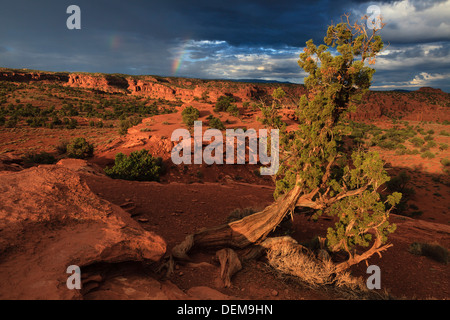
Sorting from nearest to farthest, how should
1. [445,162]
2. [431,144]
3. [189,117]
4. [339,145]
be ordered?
[339,145] < [445,162] < [189,117] < [431,144]

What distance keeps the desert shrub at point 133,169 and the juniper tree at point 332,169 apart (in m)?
10.0

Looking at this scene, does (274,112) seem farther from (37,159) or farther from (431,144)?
(431,144)

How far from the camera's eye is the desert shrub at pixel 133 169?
1449 cm

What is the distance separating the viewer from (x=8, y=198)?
3959 mm

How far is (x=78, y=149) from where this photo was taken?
21.2 m

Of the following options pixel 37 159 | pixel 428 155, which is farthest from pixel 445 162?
pixel 37 159

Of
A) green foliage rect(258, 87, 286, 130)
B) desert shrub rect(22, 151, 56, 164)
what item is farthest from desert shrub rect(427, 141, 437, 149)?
desert shrub rect(22, 151, 56, 164)

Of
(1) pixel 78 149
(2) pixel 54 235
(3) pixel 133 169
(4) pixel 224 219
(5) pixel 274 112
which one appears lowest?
(4) pixel 224 219

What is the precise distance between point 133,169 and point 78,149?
1014 centimetres

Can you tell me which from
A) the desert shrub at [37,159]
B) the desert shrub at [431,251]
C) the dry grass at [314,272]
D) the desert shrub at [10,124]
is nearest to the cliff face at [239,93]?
the desert shrub at [10,124]

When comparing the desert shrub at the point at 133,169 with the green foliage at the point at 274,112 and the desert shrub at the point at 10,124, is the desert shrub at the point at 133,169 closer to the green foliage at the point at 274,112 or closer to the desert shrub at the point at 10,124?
the green foliage at the point at 274,112

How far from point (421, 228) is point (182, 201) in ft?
37.6

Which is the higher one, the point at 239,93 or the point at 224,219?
the point at 239,93

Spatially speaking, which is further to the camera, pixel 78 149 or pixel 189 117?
pixel 189 117
